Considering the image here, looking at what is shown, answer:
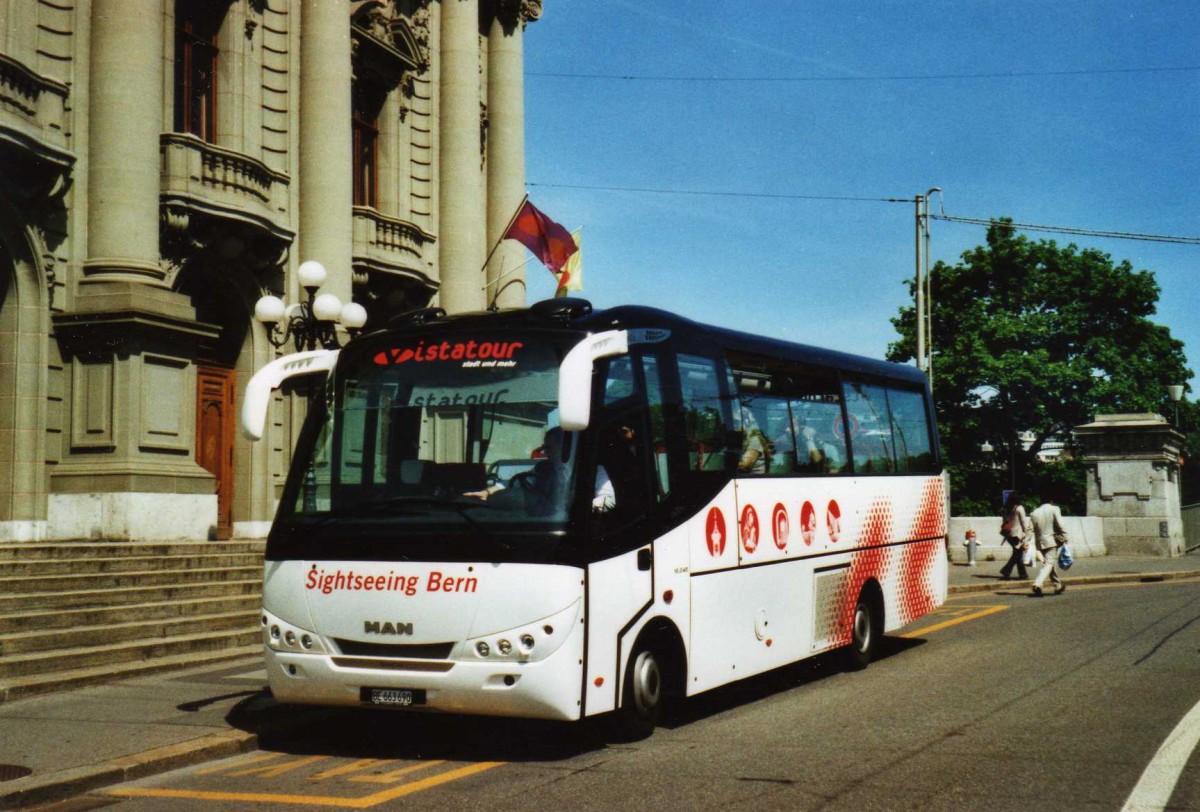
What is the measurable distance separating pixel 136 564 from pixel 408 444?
26.2 feet

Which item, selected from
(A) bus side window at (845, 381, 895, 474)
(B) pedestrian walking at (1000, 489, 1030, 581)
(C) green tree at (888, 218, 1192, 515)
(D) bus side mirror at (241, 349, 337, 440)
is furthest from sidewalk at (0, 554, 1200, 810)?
(C) green tree at (888, 218, 1192, 515)

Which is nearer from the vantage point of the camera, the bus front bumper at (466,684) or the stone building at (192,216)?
the bus front bumper at (466,684)

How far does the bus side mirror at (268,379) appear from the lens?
362 inches

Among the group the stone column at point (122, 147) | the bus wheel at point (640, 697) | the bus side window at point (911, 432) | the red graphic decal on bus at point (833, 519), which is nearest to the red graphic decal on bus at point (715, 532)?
the bus wheel at point (640, 697)

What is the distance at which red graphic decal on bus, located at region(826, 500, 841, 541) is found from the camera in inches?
492

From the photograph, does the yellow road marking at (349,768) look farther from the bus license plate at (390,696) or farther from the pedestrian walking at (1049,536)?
the pedestrian walking at (1049,536)

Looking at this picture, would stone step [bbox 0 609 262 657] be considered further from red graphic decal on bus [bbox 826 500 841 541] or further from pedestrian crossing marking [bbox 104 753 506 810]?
red graphic decal on bus [bbox 826 500 841 541]

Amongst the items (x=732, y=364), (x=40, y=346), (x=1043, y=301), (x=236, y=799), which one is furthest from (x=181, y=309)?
(x=1043, y=301)

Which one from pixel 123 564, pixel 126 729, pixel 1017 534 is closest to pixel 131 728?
pixel 126 729

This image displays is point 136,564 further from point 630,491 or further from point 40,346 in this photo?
point 630,491

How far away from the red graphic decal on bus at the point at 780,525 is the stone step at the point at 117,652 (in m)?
6.27

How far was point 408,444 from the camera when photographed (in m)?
9.03

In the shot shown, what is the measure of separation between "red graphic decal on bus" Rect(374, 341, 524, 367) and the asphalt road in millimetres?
2735

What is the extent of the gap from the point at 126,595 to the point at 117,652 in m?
1.93
